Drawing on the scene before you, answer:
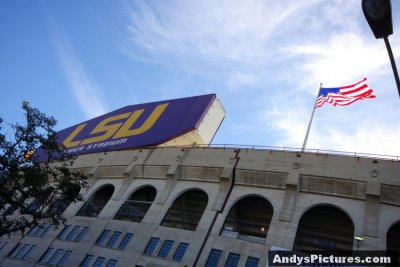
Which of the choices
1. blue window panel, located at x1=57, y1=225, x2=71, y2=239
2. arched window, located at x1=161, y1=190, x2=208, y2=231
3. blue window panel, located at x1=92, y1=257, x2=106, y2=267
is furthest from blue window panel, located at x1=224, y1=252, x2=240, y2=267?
blue window panel, located at x1=57, y1=225, x2=71, y2=239

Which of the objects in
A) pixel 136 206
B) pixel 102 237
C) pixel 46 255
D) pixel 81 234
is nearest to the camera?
pixel 102 237


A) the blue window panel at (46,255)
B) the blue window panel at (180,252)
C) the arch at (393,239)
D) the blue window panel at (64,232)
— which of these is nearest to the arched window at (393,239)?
the arch at (393,239)

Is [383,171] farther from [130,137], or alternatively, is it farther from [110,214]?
[130,137]

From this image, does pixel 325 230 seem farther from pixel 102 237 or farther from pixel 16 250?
pixel 16 250

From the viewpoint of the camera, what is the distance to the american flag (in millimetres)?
30281

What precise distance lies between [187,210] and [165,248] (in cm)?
784

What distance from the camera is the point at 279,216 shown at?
29.2m

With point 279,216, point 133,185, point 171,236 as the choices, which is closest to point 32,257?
point 133,185

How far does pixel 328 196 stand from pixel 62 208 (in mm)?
33539

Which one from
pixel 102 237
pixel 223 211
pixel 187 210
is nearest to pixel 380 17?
pixel 223 211

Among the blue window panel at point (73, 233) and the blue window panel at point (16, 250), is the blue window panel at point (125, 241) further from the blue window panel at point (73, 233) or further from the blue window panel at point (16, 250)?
the blue window panel at point (16, 250)

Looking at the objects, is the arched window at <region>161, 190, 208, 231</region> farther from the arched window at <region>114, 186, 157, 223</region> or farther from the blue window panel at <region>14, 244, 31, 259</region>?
the blue window panel at <region>14, 244, 31, 259</region>

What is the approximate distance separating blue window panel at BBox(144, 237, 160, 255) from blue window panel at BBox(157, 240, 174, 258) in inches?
34.3

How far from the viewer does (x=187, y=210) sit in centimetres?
3859
